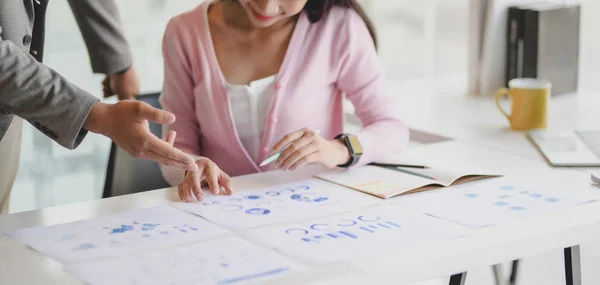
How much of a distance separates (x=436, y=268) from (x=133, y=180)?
1015 millimetres

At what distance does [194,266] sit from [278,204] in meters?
0.29

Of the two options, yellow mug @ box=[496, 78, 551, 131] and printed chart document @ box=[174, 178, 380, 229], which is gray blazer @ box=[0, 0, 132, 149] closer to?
printed chart document @ box=[174, 178, 380, 229]

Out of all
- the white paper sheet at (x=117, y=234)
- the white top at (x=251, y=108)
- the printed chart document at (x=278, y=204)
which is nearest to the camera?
the white paper sheet at (x=117, y=234)

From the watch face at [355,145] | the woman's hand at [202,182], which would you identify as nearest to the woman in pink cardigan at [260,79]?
the watch face at [355,145]

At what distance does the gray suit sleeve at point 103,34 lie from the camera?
1.87m

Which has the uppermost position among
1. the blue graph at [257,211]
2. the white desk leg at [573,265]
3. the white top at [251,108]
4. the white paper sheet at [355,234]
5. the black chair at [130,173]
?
the white top at [251,108]

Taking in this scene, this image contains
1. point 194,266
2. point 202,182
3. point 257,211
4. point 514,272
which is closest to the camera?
point 194,266

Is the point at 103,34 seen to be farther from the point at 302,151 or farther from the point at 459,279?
the point at 459,279

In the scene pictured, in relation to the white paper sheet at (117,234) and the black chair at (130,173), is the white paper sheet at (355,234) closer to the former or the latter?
the white paper sheet at (117,234)

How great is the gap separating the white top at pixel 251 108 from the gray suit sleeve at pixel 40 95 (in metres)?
0.45

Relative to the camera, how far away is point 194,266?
1016 mm

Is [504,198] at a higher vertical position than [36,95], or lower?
lower

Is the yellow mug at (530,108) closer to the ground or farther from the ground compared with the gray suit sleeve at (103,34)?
closer to the ground

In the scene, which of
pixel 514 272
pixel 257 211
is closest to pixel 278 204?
pixel 257 211
